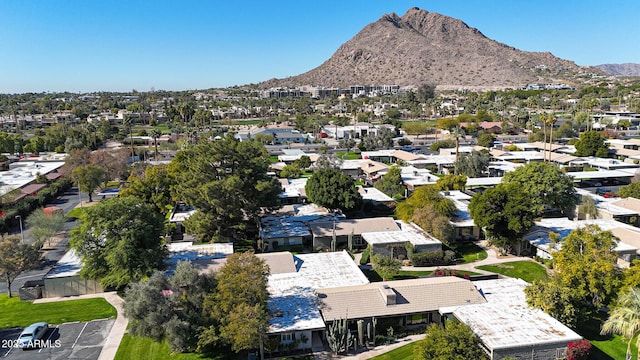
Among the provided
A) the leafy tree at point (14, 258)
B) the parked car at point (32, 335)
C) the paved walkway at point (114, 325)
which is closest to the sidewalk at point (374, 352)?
the paved walkway at point (114, 325)

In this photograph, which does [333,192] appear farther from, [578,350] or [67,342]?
[578,350]

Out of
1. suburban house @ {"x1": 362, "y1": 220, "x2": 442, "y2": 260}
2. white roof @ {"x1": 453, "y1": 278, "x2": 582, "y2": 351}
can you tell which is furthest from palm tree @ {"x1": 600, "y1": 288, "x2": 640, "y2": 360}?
suburban house @ {"x1": 362, "y1": 220, "x2": 442, "y2": 260}

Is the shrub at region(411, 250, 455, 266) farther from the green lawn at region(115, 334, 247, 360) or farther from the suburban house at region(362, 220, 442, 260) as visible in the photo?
the green lawn at region(115, 334, 247, 360)

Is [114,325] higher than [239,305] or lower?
lower

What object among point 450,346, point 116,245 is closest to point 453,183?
point 450,346

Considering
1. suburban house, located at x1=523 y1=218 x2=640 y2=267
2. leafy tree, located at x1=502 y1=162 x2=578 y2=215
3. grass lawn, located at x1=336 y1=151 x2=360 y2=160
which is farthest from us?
grass lawn, located at x1=336 y1=151 x2=360 y2=160
